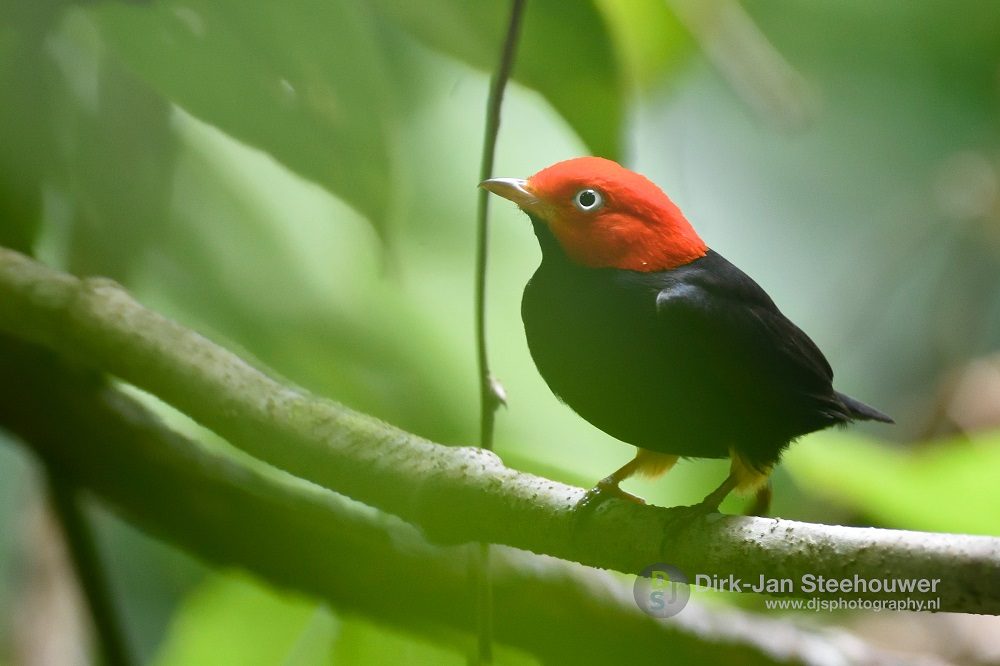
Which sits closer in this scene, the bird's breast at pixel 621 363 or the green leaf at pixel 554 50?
the bird's breast at pixel 621 363

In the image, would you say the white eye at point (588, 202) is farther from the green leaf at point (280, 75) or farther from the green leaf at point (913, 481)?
the green leaf at point (913, 481)

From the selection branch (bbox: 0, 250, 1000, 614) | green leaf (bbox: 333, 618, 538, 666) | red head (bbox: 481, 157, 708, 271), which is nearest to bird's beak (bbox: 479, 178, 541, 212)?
red head (bbox: 481, 157, 708, 271)

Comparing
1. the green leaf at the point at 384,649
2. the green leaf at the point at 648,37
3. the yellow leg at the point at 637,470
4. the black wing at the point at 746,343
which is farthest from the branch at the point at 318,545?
the green leaf at the point at 648,37

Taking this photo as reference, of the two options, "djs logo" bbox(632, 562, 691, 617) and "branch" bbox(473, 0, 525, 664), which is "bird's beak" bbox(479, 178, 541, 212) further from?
"djs logo" bbox(632, 562, 691, 617)

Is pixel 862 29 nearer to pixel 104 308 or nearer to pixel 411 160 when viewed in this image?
pixel 411 160

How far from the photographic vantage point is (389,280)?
64cm

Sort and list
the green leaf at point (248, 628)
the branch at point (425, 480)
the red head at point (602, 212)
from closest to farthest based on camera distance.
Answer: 1. the branch at point (425, 480)
2. the red head at point (602, 212)
3. the green leaf at point (248, 628)

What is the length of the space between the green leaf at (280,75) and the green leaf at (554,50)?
0.20 feet

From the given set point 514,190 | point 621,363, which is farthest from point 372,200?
point 621,363

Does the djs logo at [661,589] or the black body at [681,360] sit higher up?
the black body at [681,360]

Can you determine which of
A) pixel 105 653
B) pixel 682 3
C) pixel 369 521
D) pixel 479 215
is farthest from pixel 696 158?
pixel 105 653

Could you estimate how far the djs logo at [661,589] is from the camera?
1.80ft

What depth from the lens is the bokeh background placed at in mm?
595

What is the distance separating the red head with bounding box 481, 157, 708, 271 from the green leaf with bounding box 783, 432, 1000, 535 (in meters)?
0.27
